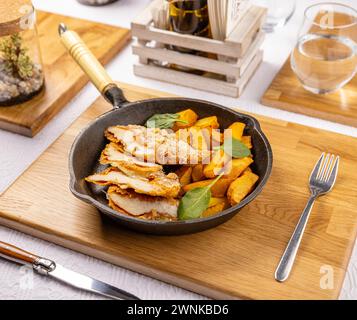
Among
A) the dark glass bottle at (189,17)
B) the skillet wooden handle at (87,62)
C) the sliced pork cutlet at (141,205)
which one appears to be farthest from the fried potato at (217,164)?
the dark glass bottle at (189,17)

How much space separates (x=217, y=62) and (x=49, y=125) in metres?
0.47

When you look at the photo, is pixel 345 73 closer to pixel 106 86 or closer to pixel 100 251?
pixel 106 86

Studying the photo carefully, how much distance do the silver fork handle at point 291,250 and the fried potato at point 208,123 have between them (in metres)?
0.27

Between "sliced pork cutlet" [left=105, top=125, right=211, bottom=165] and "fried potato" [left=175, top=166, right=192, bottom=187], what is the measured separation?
0.10 feet

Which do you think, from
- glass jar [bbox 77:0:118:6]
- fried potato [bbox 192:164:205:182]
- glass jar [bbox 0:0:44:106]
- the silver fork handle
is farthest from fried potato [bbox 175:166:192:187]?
glass jar [bbox 77:0:118:6]

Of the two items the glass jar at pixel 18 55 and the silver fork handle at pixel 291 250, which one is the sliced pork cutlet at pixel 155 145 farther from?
the glass jar at pixel 18 55

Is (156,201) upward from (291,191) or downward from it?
upward

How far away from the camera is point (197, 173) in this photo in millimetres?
1155

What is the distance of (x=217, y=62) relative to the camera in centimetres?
147

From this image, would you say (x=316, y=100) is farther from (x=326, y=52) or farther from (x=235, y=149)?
(x=235, y=149)

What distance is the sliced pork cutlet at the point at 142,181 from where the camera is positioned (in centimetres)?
104

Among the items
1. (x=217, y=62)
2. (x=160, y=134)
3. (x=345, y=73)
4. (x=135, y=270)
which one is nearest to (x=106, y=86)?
(x=160, y=134)

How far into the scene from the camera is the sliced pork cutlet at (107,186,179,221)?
3.43 ft

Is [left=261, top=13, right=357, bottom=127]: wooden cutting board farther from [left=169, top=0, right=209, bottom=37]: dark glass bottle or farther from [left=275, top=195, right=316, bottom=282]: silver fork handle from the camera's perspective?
[left=275, top=195, right=316, bottom=282]: silver fork handle
